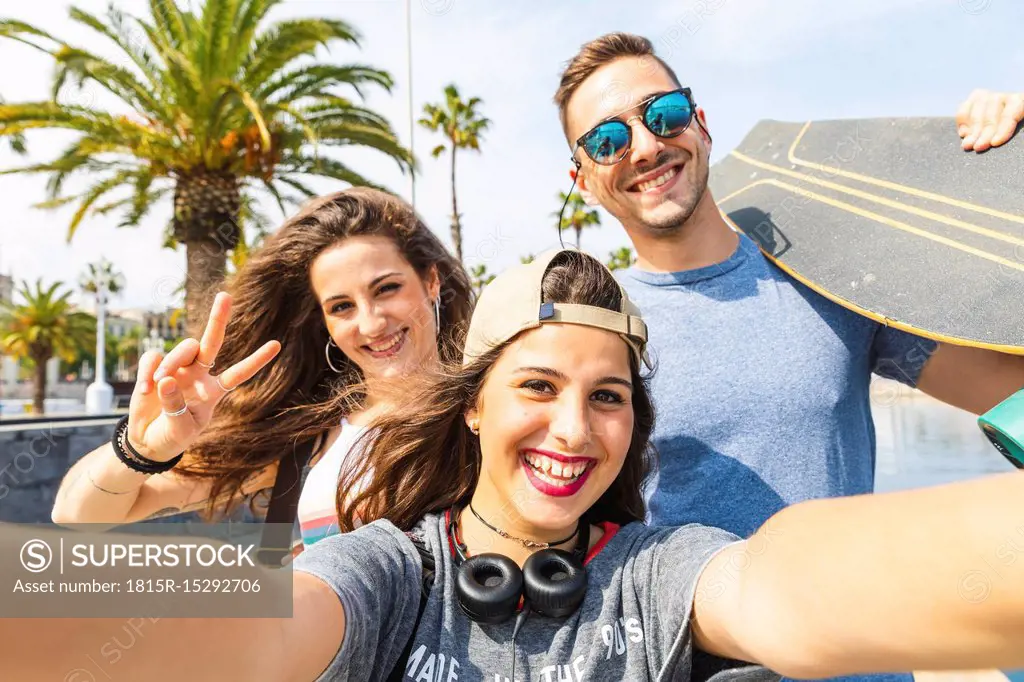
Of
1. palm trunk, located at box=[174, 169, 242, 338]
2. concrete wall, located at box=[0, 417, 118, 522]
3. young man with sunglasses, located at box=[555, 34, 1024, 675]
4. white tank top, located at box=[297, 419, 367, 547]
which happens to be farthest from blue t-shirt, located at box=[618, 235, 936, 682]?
palm trunk, located at box=[174, 169, 242, 338]

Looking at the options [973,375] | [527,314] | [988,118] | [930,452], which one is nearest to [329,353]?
[527,314]

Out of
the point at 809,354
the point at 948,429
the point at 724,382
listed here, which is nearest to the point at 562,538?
the point at 724,382

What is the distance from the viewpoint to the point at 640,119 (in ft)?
8.01

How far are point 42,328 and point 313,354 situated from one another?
109ft

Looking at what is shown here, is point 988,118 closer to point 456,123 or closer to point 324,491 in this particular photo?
point 324,491

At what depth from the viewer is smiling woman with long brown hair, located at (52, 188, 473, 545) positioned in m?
2.58

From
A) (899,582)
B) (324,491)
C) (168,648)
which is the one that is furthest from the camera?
(324,491)

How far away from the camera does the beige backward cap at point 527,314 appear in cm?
178

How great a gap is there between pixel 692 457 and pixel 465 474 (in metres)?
0.69

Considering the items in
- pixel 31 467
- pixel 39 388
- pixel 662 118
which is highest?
pixel 662 118

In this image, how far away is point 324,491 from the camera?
2553 millimetres

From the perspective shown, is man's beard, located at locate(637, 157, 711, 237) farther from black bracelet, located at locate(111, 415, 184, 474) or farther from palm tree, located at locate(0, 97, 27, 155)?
palm tree, located at locate(0, 97, 27, 155)

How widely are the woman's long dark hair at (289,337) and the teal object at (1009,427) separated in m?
2.07

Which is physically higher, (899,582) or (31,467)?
(899,582)
